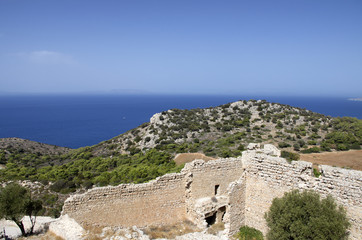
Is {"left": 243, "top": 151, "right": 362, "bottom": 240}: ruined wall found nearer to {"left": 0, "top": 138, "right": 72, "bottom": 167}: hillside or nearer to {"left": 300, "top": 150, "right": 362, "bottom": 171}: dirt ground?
{"left": 300, "top": 150, "right": 362, "bottom": 171}: dirt ground

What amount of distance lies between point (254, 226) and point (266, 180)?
7.26ft

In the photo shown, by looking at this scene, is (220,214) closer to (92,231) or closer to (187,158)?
(92,231)

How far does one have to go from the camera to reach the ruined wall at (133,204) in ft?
32.9

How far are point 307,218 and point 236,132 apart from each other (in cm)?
2367

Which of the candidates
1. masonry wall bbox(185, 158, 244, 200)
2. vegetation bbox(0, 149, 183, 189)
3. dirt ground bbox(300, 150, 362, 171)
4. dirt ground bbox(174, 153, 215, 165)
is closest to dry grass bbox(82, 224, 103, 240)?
masonry wall bbox(185, 158, 244, 200)

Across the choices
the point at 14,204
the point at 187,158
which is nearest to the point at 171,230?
the point at 14,204

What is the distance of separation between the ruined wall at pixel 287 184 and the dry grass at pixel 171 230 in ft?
8.39

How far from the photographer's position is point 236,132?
31766 millimetres

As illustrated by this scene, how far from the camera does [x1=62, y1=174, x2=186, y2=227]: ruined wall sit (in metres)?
10.0

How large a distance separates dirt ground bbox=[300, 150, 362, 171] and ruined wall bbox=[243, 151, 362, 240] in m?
10.6

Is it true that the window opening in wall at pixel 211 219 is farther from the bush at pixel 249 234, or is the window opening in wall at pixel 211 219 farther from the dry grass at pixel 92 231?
the dry grass at pixel 92 231

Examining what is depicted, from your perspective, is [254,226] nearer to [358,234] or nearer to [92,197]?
[358,234]

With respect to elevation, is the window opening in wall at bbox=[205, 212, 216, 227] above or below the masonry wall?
below

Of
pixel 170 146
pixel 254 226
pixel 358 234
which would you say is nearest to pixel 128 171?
pixel 170 146
